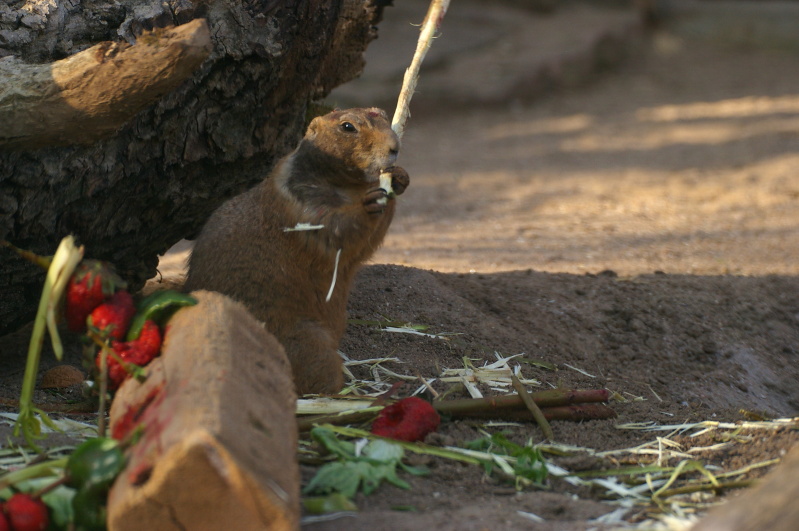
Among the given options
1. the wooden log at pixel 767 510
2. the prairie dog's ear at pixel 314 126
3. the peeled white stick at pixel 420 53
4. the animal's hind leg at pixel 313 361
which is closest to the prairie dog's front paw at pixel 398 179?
the peeled white stick at pixel 420 53

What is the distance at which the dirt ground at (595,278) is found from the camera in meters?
3.27

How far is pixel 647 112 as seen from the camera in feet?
42.6

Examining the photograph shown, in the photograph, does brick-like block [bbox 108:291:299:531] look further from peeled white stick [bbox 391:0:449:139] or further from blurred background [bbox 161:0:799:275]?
blurred background [bbox 161:0:799:275]

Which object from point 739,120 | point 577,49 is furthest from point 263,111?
point 577,49

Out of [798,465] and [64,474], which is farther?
[64,474]

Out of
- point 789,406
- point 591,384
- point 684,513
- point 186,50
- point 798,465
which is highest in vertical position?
point 186,50

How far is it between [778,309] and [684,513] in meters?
3.17

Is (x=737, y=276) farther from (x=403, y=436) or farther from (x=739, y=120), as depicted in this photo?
(x=739, y=120)

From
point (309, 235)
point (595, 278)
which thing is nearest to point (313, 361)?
point (309, 235)

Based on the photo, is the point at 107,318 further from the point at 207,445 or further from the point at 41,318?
the point at 207,445

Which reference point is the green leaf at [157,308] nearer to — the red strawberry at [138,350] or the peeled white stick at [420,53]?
the red strawberry at [138,350]

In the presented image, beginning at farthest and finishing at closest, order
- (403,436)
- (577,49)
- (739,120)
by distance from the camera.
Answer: (577,49), (739,120), (403,436)

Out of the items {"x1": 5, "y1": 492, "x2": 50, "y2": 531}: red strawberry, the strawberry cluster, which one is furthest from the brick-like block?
{"x1": 5, "y1": 492, "x2": 50, "y2": 531}: red strawberry

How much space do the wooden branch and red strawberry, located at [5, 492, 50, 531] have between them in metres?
1.32
